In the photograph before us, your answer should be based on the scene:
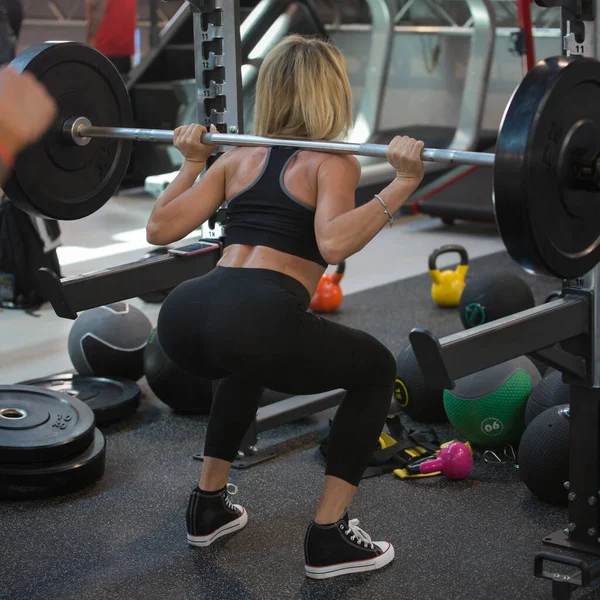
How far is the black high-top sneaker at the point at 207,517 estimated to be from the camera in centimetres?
222

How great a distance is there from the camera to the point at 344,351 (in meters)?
1.89

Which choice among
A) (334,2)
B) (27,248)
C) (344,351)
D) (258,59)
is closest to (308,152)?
(344,351)

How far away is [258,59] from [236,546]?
12.6ft

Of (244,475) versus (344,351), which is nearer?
(344,351)

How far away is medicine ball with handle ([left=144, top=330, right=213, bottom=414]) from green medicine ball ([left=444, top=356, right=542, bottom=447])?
790 millimetres

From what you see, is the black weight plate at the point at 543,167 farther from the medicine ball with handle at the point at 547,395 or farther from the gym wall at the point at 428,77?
the gym wall at the point at 428,77

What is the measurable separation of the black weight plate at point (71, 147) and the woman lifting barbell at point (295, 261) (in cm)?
47

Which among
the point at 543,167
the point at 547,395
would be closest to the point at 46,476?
the point at 547,395

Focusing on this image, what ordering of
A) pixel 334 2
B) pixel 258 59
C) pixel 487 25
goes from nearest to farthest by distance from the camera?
pixel 258 59 → pixel 487 25 → pixel 334 2

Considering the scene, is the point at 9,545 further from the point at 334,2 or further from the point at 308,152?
the point at 334,2

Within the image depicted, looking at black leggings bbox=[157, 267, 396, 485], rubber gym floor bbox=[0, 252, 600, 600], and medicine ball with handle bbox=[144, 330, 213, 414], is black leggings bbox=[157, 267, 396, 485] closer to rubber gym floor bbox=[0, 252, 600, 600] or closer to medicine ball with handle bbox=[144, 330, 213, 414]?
rubber gym floor bbox=[0, 252, 600, 600]

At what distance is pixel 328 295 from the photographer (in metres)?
4.21

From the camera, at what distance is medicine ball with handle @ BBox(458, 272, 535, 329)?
11.6 ft

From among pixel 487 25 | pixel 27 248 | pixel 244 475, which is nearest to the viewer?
pixel 244 475
